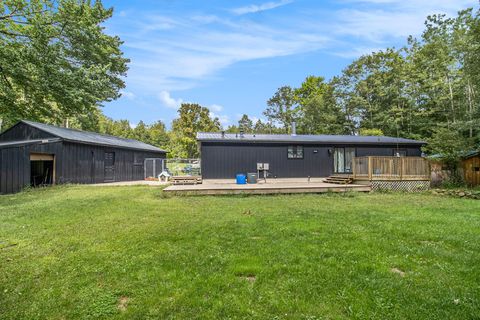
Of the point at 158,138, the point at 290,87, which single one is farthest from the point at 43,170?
the point at 290,87

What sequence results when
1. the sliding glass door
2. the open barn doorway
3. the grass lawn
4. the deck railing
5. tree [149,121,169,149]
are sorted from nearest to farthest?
the grass lawn < the deck railing < the open barn doorway < the sliding glass door < tree [149,121,169,149]

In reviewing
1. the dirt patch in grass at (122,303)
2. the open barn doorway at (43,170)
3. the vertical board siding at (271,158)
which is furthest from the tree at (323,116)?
the dirt patch in grass at (122,303)

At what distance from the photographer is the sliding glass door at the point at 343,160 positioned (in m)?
16.2

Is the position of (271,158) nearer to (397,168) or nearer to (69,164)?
(397,168)

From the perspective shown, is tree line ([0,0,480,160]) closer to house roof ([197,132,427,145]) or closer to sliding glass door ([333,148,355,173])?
house roof ([197,132,427,145])

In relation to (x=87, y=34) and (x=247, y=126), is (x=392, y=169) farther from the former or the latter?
(x=247, y=126)

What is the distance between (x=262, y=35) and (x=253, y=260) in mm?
11882

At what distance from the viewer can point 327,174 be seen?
15969mm

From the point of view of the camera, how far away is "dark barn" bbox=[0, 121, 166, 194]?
11883 mm

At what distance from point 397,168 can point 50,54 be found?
50.9ft

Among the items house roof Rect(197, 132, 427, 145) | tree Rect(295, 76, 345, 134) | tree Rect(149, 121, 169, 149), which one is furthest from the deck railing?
tree Rect(149, 121, 169, 149)

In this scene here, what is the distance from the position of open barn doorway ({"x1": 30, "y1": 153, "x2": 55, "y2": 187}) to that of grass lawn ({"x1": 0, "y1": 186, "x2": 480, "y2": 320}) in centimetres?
892

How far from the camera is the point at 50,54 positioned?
1129 cm

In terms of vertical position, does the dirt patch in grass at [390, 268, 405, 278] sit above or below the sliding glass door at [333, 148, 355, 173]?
below
